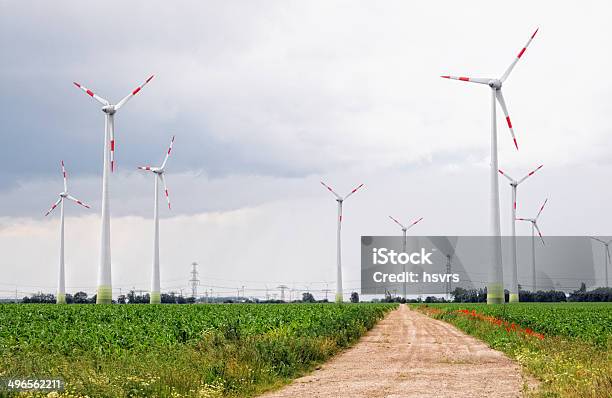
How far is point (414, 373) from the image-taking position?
24.5 metres

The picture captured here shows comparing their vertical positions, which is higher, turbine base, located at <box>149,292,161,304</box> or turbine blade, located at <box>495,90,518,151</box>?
turbine blade, located at <box>495,90,518,151</box>

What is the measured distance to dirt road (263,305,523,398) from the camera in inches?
806

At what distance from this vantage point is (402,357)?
30469 millimetres

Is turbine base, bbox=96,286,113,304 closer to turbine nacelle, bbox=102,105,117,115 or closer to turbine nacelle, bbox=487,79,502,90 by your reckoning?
turbine nacelle, bbox=102,105,117,115

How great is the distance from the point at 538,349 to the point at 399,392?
1234 cm

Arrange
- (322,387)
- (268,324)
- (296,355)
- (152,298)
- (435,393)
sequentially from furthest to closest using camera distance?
1. (152,298)
2. (268,324)
3. (296,355)
4. (322,387)
5. (435,393)

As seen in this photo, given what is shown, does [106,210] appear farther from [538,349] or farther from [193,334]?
[538,349]

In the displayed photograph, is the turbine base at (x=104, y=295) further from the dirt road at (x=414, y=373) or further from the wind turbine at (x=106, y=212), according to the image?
the dirt road at (x=414, y=373)

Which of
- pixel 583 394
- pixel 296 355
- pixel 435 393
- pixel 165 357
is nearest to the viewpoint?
pixel 583 394

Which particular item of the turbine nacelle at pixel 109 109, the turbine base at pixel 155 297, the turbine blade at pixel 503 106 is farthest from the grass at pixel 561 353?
the turbine base at pixel 155 297

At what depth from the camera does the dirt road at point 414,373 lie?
2047 centimetres

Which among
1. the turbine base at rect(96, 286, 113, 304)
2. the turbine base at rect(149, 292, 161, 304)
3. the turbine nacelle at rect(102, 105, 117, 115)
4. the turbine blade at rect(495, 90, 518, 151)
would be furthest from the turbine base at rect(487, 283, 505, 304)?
the turbine nacelle at rect(102, 105, 117, 115)

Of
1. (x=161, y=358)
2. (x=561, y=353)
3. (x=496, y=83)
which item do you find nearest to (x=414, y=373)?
(x=561, y=353)

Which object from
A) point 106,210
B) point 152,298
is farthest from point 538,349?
point 152,298
